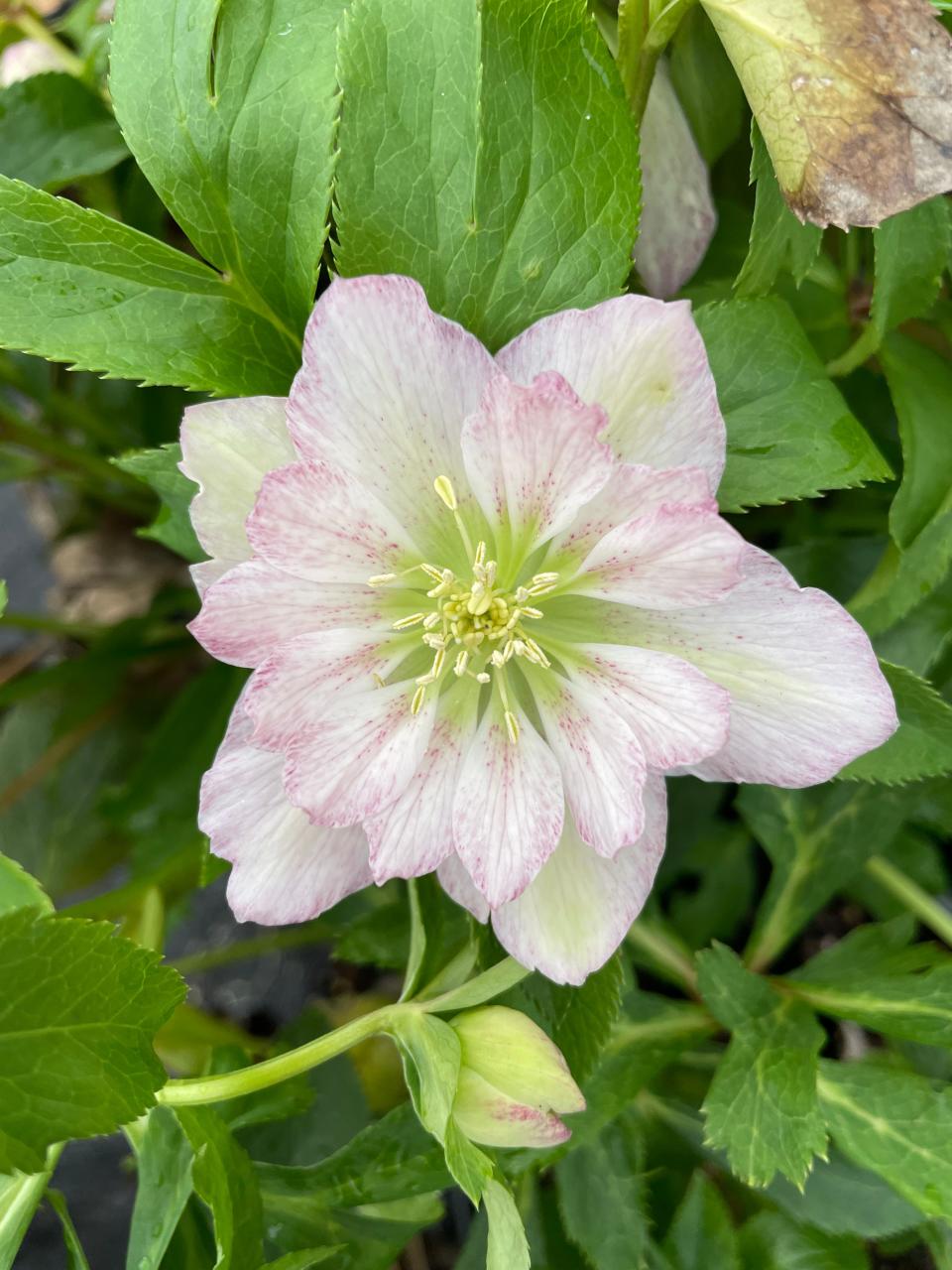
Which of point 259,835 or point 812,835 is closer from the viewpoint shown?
point 259,835

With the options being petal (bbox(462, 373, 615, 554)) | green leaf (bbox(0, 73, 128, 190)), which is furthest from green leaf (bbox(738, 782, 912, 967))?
green leaf (bbox(0, 73, 128, 190))

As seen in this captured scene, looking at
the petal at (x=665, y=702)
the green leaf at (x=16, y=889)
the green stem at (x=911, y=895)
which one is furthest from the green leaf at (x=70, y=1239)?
the green stem at (x=911, y=895)

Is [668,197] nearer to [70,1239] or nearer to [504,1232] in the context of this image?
[504,1232]

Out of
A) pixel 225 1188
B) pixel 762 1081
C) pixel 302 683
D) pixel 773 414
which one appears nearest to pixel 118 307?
pixel 302 683

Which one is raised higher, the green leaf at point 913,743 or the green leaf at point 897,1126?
the green leaf at point 913,743

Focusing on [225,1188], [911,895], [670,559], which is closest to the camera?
[670,559]

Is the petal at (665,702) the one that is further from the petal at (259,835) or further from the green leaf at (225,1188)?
the green leaf at (225,1188)

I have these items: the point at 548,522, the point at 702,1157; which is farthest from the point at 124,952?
the point at 702,1157
